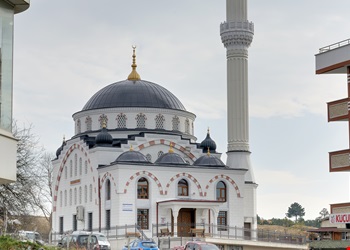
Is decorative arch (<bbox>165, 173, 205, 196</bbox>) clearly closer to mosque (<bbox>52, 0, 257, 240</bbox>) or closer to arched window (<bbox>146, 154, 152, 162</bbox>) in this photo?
mosque (<bbox>52, 0, 257, 240</bbox>)

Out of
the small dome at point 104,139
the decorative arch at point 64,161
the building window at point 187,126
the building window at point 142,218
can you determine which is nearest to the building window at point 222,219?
the building window at point 142,218

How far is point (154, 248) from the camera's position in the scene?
115 feet

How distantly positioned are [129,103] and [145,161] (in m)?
8.27

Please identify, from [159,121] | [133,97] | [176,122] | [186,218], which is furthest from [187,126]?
[186,218]

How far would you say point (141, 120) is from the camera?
67500 millimetres

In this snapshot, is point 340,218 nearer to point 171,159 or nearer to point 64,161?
point 171,159

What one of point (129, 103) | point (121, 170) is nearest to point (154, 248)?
point (121, 170)

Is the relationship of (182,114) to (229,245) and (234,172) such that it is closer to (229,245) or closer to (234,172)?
(234,172)

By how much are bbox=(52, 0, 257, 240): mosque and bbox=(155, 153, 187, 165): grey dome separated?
0.24ft

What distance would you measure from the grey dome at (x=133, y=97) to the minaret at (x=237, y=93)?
5149 mm

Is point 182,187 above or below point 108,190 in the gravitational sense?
above

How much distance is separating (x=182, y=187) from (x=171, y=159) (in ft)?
7.20

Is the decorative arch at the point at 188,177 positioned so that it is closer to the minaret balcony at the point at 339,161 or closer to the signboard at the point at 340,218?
the signboard at the point at 340,218

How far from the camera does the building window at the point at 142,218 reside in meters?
58.9
